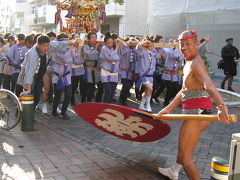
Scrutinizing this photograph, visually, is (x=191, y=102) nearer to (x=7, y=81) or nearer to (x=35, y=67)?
(x=35, y=67)

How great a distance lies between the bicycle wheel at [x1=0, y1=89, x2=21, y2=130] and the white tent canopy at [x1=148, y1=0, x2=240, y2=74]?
12116 millimetres

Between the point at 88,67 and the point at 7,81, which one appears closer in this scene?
the point at 88,67

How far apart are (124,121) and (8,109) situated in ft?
8.77

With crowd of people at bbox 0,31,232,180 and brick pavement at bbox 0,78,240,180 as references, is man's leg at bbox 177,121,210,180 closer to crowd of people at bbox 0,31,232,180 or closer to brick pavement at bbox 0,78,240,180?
crowd of people at bbox 0,31,232,180

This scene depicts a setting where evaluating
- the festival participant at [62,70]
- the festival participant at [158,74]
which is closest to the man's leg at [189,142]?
the festival participant at [62,70]

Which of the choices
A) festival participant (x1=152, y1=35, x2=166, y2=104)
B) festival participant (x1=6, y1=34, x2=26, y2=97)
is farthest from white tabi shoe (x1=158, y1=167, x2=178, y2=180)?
festival participant (x1=6, y1=34, x2=26, y2=97)

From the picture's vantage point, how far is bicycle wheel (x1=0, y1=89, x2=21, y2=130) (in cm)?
603

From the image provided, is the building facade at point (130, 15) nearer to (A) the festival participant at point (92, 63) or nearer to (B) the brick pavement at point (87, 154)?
(A) the festival participant at point (92, 63)

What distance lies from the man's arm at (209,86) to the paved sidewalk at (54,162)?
1632 mm

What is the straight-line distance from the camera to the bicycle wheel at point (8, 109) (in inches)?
237

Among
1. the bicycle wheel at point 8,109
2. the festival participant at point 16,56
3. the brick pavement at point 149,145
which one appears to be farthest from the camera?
the festival participant at point 16,56

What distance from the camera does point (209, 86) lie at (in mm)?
3348

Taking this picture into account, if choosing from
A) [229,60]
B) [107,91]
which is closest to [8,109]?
[107,91]

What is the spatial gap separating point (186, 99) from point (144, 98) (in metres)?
4.93
